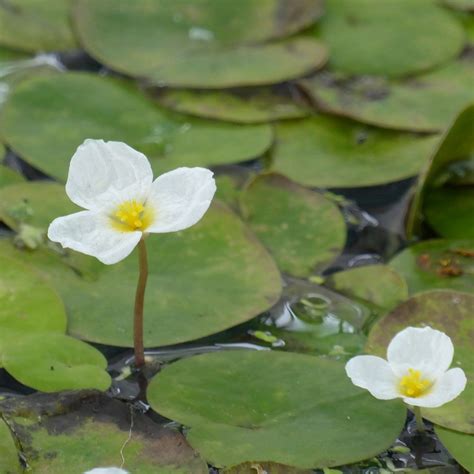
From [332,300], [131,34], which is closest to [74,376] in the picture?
[332,300]

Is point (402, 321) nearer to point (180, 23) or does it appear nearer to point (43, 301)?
point (43, 301)

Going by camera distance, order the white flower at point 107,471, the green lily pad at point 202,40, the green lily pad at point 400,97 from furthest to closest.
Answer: the green lily pad at point 202,40
the green lily pad at point 400,97
the white flower at point 107,471

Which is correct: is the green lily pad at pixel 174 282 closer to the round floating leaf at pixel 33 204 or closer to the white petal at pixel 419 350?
the round floating leaf at pixel 33 204

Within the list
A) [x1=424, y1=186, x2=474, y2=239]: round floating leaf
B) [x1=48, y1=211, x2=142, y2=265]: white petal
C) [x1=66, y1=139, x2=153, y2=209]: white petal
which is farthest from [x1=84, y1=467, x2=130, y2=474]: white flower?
[x1=424, y1=186, x2=474, y2=239]: round floating leaf

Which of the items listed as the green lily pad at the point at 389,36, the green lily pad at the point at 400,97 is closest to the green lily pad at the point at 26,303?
the green lily pad at the point at 400,97

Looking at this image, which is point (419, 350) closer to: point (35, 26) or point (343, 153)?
point (343, 153)

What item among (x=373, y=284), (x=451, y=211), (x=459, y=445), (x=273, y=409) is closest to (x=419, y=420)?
(x=459, y=445)
